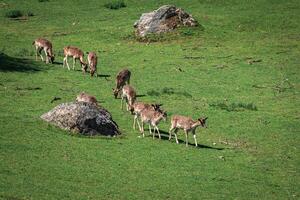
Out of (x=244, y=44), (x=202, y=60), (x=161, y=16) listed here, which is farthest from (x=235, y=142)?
(x=161, y=16)

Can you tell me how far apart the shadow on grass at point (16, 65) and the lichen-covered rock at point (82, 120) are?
32.1 feet

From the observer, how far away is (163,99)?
28750 millimetres

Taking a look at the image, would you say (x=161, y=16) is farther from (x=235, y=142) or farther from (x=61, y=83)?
(x=235, y=142)

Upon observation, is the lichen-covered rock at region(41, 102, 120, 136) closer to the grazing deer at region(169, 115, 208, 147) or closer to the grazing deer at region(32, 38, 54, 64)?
the grazing deer at region(169, 115, 208, 147)

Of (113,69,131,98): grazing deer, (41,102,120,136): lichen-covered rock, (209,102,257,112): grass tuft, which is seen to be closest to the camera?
(41,102,120,136): lichen-covered rock

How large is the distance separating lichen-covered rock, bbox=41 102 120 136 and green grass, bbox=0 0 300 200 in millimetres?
388

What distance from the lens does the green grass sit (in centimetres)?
1870

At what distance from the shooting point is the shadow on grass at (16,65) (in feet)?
106

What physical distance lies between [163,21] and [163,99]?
14002 millimetres

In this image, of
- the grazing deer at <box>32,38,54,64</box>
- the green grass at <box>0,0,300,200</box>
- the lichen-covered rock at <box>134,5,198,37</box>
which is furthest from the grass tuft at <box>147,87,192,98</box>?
the lichen-covered rock at <box>134,5,198,37</box>

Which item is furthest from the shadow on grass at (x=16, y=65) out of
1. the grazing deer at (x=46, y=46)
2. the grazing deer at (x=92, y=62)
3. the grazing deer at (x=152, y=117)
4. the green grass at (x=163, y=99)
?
the grazing deer at (x=152, y=117)

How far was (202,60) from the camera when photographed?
36.2 m

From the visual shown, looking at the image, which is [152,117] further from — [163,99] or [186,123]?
[163,99]

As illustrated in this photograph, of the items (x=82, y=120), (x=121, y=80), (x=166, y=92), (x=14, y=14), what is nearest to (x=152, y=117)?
(x=82, y=120)
